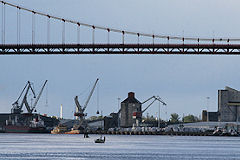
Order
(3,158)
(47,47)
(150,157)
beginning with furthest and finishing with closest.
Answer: (47,47) < (150,157) < (3,158)

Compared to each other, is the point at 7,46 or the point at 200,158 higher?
the point at 7,46

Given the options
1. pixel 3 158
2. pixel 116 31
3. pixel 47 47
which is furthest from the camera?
pixel 116 31

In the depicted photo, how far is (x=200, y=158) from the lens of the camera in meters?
104

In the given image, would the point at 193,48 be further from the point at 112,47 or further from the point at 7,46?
the point at 7,46

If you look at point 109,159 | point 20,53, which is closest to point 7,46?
point 20,53

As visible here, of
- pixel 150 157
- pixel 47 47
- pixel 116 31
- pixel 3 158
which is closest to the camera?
pixel 3 158

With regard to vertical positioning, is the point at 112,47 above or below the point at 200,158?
above

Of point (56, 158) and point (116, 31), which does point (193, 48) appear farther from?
point (56, 158)

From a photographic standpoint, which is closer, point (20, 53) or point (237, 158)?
point (237, 158)

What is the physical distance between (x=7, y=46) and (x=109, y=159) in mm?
34820

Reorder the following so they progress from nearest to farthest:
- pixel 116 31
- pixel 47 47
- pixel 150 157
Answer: pixel 150 157 → pixel 47 47 → pixel 116 31

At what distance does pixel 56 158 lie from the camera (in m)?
98.1

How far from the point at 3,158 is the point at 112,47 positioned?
34.7 meters

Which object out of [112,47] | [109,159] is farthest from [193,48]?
[109,159]
